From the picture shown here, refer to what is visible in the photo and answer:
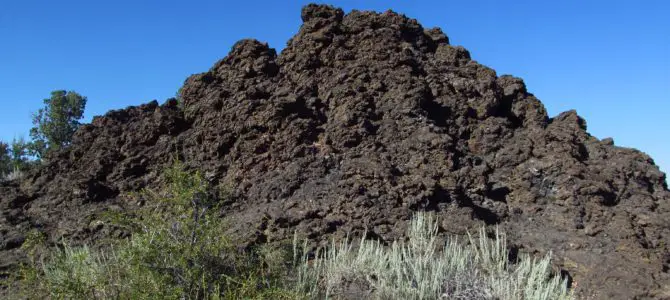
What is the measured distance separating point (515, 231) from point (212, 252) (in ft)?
15.5

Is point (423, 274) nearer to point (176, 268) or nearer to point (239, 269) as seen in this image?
point (239, 269)

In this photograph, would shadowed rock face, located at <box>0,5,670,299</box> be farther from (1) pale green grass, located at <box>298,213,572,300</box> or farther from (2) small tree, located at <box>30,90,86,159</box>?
(2) small tree, located at <box>30,90,86,159</box>

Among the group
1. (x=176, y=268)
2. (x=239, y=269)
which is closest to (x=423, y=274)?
(x=239, y=269)

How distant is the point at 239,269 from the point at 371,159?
346 cm

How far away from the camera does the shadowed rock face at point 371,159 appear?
8.03 meters

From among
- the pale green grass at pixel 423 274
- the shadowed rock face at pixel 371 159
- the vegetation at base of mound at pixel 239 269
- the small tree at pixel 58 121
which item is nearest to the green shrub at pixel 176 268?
the vegetation at base of mound at pixel 239 269

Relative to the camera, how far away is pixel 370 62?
10.6m

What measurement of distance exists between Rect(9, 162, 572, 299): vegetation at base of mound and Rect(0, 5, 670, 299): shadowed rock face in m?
0.85

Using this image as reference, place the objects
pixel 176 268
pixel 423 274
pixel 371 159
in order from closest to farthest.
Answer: pixel 176 268 → pixel 423 274 → pixel 371 159

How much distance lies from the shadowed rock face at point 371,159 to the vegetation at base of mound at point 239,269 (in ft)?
2.79

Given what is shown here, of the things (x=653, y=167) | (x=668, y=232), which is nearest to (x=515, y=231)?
(x=668, y=232)

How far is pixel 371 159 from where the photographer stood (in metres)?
8.91

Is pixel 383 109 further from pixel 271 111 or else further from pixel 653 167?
pixel 653 167

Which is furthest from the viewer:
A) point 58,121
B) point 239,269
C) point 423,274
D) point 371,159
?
point 58,121
